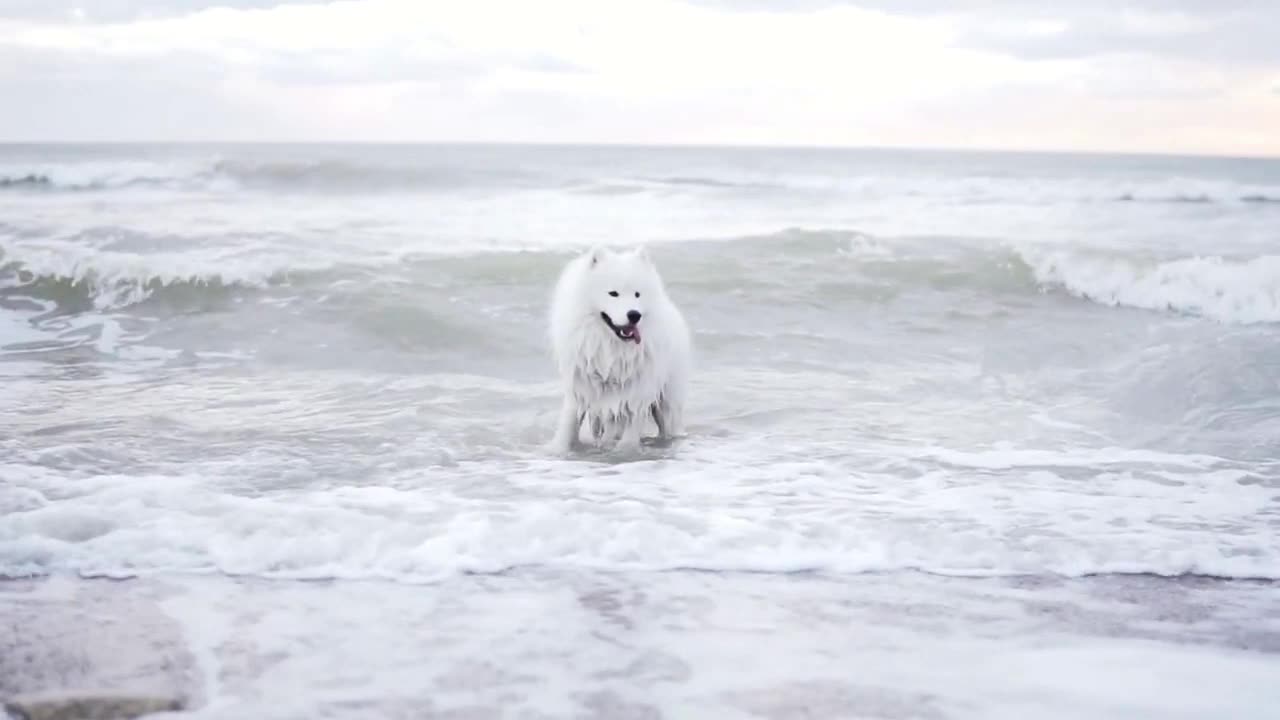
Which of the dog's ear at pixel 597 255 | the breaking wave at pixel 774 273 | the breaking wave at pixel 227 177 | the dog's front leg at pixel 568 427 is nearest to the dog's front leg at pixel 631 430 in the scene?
the dog's front leg at pixel 568 427

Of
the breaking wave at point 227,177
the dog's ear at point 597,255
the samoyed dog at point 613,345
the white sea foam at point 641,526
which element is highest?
the breaking wave at point 227,177

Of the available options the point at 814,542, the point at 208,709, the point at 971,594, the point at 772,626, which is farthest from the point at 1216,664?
the point at 208,709

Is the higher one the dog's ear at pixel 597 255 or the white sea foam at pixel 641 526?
the dog's ear at pixel 597 255

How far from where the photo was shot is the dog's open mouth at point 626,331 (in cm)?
656

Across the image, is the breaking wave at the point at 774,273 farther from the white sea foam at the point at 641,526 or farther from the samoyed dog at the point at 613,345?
the white sea foam at the point at 641,526

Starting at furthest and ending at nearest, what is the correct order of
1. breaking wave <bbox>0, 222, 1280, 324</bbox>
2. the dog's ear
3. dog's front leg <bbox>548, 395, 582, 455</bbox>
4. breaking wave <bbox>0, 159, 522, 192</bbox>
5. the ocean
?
breaking wave <bbox>0, 159, 522, 192</bbox> < breaking wave <bbox>0, 222, 1280, 324</bbox> < dog's front leg <bbox>548, 395, 582, 455</bbox> < the dog's ear < the ocean

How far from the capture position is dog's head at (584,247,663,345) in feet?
21.4

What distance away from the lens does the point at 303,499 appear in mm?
5559

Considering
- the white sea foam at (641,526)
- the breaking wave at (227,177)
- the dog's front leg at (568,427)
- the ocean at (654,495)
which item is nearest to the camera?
the ocean at (654,495)

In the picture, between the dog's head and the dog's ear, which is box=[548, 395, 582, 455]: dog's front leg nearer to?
the dog's head

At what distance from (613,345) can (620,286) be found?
1.38 feet

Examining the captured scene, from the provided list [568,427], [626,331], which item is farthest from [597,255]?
[568,427]

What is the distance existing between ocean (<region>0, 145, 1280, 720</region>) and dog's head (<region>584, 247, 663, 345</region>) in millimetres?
804

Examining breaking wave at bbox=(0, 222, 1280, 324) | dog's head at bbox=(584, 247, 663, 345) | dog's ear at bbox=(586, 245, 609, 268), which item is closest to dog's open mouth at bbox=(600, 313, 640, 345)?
dog's head at bbox=(584, 247, 663, 345)
